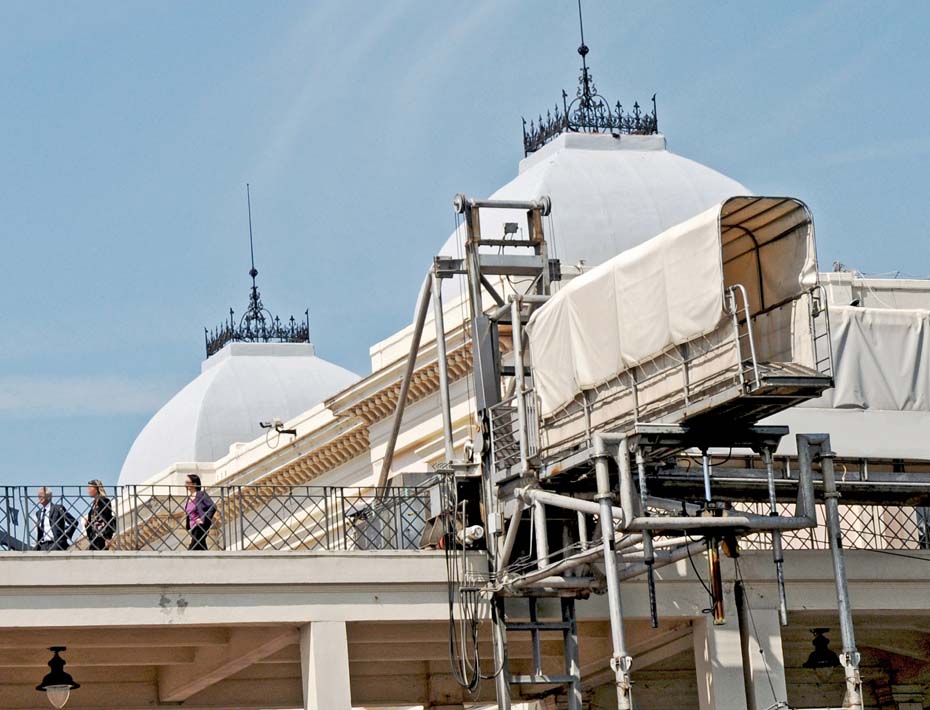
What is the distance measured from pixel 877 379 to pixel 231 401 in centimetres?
3787

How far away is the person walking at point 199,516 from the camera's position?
27453 millimetres

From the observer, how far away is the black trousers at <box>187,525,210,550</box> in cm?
2745

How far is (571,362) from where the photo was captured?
26.2 metres

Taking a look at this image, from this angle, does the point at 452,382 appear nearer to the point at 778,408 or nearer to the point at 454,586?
the point at 454,586

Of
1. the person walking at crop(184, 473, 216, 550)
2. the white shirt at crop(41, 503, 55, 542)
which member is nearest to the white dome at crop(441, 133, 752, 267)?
the person walking at crop(184, 473, 216, 550)

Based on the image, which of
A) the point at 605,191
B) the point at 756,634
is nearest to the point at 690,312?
the point at 756,634

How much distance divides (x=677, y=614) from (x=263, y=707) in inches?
268

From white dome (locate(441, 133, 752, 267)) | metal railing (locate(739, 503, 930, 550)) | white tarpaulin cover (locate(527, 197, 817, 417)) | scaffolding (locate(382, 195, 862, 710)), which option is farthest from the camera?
white dome (locate(441, 133, 752, 267))

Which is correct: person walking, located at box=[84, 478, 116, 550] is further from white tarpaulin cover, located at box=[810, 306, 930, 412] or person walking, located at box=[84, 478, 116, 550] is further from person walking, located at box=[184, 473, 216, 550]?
white tarpaulin cover, located at box=[810, 306, 930, 412]

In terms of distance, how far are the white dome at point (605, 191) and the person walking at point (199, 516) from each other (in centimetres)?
1803

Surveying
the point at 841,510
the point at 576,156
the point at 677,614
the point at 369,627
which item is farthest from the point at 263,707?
the point at 576,156

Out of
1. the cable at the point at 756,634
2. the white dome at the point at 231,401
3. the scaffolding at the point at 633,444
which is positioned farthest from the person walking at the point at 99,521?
the white dome at the point at 231,401

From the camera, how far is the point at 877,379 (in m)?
30.6

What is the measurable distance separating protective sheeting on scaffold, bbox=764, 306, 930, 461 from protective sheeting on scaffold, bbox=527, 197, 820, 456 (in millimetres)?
5412
